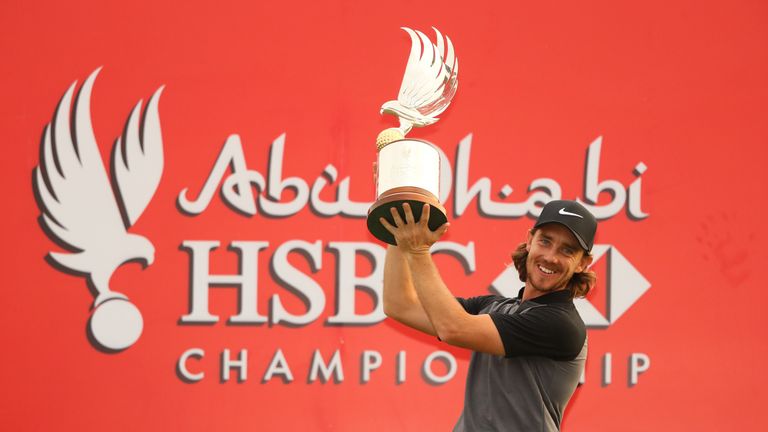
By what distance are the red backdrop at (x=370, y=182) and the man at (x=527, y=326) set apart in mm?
1462

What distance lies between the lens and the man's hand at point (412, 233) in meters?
1.74

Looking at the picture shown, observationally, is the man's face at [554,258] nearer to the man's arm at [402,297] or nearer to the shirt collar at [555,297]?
the shirt collar at [555,297]

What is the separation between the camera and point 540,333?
1.75 meters

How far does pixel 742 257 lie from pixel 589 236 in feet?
6.39

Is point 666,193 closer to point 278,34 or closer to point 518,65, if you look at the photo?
point 518,65

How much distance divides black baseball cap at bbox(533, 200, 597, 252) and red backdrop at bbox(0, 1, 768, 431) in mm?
1530

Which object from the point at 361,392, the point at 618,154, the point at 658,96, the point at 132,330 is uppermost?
the point at 658,96

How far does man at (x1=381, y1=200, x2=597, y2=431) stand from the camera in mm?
1730

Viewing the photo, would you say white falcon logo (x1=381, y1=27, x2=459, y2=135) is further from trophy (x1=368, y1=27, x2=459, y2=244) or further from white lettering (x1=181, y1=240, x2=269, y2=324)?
white lettering (x1=181, y1=240, x2=269, y2=324)

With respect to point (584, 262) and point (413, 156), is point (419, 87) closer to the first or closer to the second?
point (413, 156)

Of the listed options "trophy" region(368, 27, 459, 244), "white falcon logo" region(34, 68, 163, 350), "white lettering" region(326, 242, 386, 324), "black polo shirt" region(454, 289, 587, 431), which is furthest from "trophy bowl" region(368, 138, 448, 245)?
"white falcon logo" region(34, 68, 163, 350)

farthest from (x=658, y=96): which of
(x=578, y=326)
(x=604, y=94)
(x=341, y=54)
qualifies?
(x=578, y=326)

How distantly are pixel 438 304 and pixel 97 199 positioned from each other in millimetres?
1992

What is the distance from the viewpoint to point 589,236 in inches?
72.2
